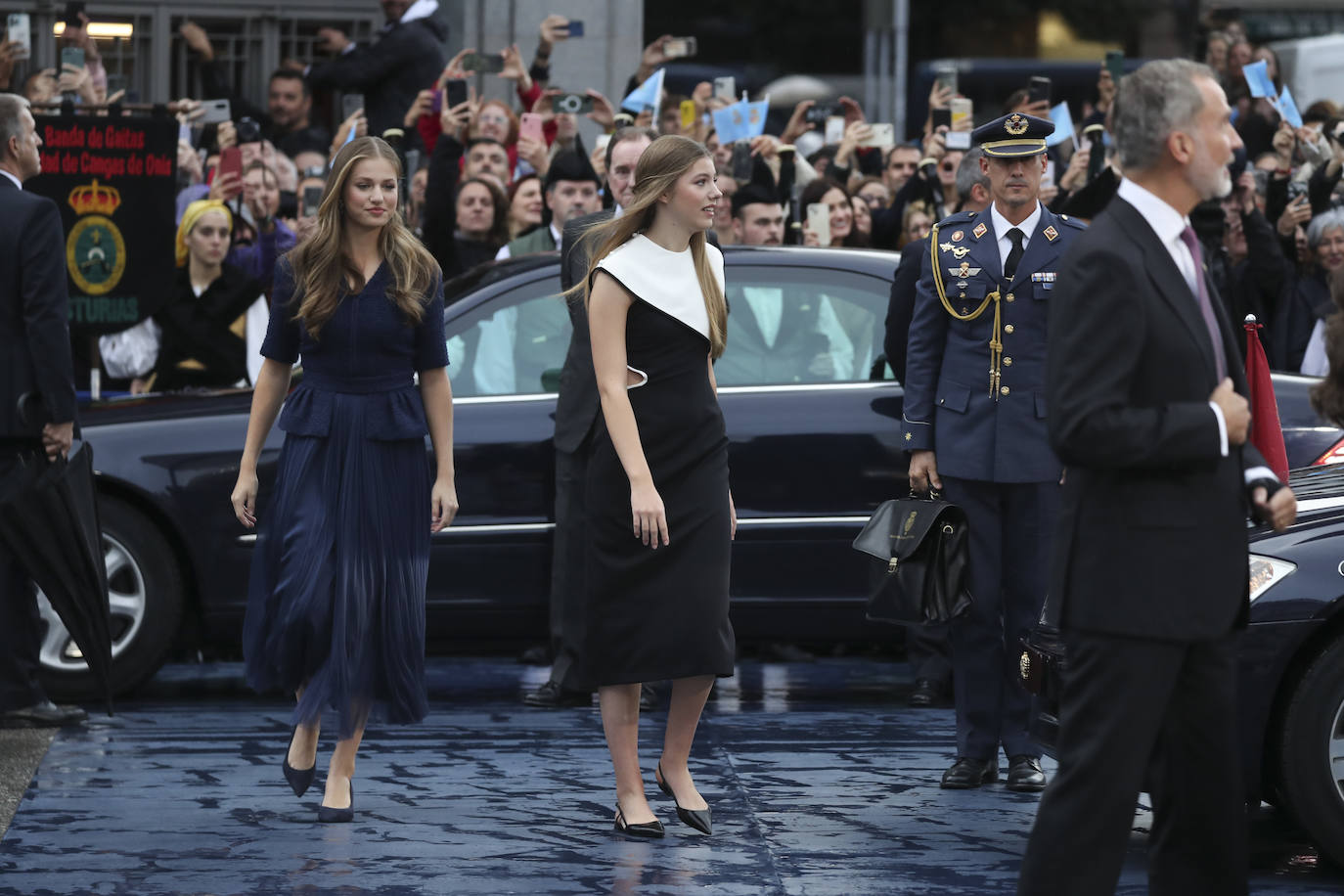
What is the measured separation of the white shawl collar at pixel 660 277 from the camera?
5926mm

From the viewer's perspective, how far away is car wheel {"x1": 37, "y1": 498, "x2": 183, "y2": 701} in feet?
26.8

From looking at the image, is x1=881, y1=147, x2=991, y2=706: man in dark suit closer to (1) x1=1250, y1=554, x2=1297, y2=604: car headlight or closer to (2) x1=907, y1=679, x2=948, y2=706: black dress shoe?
(2) x1=907, y1=679, x2=948, y2=706: black dress shoe

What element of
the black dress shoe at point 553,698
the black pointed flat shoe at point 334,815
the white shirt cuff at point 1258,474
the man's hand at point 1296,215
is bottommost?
the black dress shoe at point 553,698

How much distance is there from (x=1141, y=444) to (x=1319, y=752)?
1.75 m

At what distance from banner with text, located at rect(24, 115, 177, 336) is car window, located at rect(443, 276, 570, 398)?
2.06 metres

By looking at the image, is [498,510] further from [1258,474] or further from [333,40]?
[333,40]

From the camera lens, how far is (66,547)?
754cm

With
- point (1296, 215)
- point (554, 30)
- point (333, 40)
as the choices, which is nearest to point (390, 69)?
point (554, 30)

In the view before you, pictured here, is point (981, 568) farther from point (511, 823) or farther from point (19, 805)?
point (19, 805)

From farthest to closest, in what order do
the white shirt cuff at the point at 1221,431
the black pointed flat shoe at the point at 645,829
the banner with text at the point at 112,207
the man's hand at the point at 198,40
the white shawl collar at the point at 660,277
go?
the man's hand at the point at 198,40 → the banner with text at the point at 112,207 → the black pointed flat shoe at the point at 645,829 → the white shawl collar at the point at 660,277 → the white shirt cuff at the point at 1221,431

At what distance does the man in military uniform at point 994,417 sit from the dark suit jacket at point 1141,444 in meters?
2.41

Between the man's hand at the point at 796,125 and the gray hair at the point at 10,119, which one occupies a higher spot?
the man's hand at the point at 796,125

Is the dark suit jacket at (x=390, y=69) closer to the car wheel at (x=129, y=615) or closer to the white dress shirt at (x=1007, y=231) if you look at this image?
the car wheel at (x=129, y=615)

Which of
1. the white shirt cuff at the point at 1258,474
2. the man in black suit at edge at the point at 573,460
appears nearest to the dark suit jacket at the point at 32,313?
the man in black suit at edge at the point at 573,460
